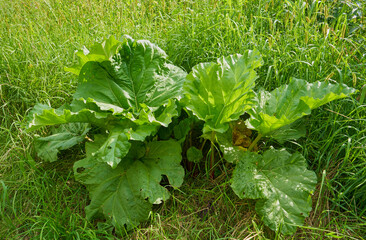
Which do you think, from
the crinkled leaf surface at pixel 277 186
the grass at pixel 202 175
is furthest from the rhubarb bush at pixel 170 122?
the grass at pixel 202 175

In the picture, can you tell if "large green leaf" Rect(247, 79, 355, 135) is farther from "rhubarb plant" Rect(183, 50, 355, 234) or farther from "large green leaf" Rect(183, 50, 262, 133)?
"large green leaf" Rect(183, 50, 262, 133)

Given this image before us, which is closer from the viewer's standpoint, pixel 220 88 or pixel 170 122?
pixel 170 122

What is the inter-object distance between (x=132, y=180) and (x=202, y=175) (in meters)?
0.52

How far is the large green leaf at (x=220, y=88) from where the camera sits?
84.4 inches

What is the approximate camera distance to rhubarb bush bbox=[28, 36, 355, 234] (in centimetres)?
201

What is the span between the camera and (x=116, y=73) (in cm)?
226

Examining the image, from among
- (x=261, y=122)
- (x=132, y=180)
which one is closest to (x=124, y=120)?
(x=132, y=180)

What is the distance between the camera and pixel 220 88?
2170 mm

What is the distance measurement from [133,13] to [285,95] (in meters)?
2.00

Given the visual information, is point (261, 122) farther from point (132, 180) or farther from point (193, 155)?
point (132, 180)

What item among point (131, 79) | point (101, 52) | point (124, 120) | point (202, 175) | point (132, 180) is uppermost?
point (101, 52)

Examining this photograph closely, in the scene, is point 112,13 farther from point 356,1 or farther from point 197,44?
point 356,1

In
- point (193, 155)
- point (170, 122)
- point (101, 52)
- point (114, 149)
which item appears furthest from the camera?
point (193, 155)

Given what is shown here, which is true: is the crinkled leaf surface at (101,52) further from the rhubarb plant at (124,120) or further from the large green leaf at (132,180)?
the large green leaf at (132,180)
